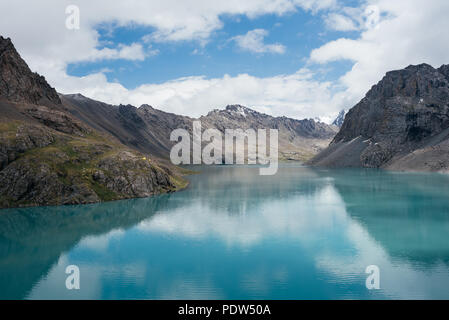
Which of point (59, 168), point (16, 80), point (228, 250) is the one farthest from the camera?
point (16, 80)

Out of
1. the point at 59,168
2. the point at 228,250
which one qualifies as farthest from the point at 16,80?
the point at 228,250

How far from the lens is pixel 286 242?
158 feet

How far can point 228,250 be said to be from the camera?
1759 inches

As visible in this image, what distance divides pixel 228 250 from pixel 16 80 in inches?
5555

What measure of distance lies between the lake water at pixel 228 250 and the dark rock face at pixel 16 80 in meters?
84.9

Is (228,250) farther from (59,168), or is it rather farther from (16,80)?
(16,80)

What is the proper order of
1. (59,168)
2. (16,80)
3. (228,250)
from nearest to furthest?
(228,250) → (59,168) → (16,80)

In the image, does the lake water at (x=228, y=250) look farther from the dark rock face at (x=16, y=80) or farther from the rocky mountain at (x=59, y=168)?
the dark rock face at (x=16, y=80)

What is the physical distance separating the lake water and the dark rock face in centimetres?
8491

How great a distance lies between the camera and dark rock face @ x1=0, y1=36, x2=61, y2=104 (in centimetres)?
13562

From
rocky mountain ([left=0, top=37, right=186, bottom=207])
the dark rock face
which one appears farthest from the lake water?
the dark rock face

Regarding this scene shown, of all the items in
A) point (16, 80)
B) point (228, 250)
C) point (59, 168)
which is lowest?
point (228, 250)

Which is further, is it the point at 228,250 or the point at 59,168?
the point at 59,168
